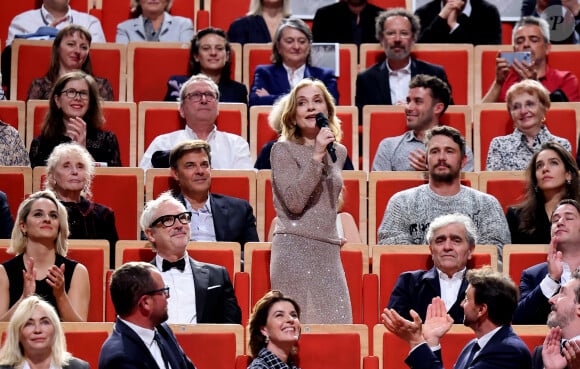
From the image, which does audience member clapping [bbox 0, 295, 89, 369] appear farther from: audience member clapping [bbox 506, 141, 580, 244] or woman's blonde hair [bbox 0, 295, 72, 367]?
audience member clapping [bbox 506, 141, 580, 244]

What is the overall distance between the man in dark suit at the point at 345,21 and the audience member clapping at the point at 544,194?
1230 mm

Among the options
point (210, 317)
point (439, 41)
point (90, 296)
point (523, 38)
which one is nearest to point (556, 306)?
point (210, 317)

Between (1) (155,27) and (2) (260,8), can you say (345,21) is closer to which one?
(2) (260,8)

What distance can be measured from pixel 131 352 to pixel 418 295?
29.3 inches

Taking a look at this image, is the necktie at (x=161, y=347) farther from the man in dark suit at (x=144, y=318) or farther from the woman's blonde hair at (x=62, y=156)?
the woman's blonde hair at (x=62, y=156)

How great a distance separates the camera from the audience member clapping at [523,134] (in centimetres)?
340

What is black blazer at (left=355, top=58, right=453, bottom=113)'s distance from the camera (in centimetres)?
384

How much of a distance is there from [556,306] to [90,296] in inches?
41.3

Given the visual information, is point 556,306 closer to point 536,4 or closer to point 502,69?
point 502,69

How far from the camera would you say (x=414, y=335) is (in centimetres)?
237

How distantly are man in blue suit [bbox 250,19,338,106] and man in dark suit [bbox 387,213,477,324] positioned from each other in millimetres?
1050

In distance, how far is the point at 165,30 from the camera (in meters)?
4.16

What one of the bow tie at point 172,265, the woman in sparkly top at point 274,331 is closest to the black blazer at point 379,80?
the bow tie at point 172,265

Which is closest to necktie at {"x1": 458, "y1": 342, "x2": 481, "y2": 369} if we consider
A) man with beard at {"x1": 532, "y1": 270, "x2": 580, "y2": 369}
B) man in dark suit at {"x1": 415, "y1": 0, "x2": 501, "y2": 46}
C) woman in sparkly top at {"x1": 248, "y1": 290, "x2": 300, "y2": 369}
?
man with beard at {"x1": 532, "y1": 270, "x2": 580, "y2": 369}
